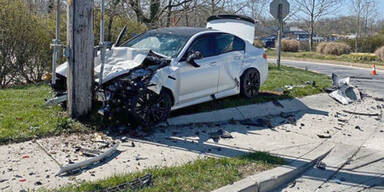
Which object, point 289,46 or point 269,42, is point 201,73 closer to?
point 289,46

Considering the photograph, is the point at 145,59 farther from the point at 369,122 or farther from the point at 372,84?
the point at 372,84

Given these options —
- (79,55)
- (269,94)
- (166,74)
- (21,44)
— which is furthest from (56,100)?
(269,94)

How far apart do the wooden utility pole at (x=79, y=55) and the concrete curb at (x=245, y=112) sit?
61.0 inches

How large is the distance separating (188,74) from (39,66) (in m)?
6.33

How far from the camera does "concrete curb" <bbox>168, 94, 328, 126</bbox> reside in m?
7.02

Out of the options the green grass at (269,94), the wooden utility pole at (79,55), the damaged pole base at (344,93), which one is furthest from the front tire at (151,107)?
the damaged pole base at (344,93)

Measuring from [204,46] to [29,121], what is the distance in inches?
136

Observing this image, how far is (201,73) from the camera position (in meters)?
7.23

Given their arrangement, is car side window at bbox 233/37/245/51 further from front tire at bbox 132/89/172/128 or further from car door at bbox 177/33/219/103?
front tire at bbox 132/89/172/128

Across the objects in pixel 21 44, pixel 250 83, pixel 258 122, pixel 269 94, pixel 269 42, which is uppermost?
pixel 269 42

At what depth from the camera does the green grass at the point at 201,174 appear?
4137 mm

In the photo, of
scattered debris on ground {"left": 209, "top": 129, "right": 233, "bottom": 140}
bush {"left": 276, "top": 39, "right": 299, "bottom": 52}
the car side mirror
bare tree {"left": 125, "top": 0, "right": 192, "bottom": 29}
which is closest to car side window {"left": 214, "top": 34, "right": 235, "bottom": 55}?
the car side mirror

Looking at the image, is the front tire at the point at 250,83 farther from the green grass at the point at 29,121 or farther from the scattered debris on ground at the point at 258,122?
the green grass at the point at 29,121

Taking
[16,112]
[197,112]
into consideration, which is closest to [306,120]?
[197,112]
